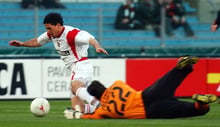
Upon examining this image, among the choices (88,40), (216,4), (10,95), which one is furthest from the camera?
(216,4)

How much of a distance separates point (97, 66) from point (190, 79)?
2.42m

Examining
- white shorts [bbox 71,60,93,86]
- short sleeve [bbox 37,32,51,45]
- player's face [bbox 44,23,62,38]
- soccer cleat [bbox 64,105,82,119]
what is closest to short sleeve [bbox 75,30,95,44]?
player's face [bbox 44,23,62,38]

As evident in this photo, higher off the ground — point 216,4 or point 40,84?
point 216,4

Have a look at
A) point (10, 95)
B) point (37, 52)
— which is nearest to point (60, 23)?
point (10, 95)

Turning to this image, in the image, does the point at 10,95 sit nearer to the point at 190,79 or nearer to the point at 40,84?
the point at 40,84

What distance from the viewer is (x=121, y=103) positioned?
1262cm

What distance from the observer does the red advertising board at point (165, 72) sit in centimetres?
2095

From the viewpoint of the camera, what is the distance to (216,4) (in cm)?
2877

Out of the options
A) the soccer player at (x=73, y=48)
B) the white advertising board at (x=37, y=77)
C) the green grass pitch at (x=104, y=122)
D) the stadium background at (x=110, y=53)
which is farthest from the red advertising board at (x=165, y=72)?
the soccer player at (x=73, y=48)

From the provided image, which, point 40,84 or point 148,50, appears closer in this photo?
point 40,84

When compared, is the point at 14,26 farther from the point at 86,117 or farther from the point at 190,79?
the point at 86,117

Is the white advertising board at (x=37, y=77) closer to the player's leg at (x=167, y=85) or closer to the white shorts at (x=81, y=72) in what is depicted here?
the white shorts at (x=81, y=72)

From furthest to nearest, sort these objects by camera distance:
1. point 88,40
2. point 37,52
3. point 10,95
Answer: point 37,52, point 10,95, point 88,40

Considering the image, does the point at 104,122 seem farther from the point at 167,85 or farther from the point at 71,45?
the point at 71,45
